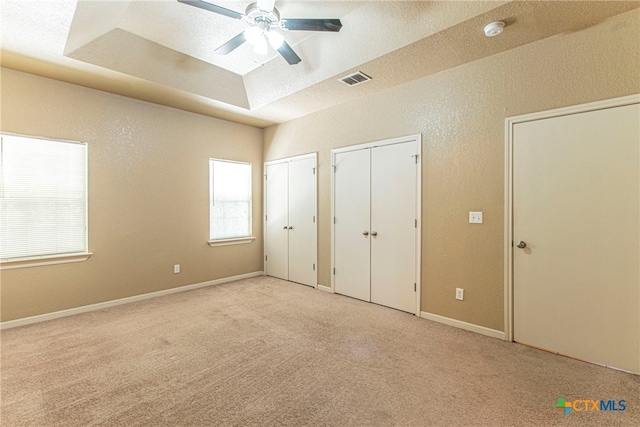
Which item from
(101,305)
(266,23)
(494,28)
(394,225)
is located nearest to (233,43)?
(266,23)

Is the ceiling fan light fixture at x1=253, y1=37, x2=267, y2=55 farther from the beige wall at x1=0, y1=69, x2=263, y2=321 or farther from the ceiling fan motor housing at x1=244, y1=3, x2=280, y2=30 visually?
the beige wall at x1=0, y1=69, x2=263, y2=321

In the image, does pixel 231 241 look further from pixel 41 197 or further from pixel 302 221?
pixel 41 197

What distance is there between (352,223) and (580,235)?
2.42 meters

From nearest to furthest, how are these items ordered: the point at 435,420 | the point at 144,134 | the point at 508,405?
the point at 435,420
the point at 508,405
the point at 144,134

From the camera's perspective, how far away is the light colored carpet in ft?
5.85

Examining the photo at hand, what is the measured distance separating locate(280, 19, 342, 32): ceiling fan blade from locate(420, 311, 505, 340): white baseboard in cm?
309

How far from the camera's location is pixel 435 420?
5.70 feet

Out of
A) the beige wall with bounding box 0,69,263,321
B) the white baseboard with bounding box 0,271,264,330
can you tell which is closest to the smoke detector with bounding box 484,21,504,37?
the beige wall with bounding box 0,69,263,321

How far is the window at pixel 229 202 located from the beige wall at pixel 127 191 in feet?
0.43

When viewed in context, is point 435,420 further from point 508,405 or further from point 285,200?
point 285,200

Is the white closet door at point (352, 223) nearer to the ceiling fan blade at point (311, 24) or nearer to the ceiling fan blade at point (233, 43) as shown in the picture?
the ceiling fan blade at point (311, 24)

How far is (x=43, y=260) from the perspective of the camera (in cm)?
328

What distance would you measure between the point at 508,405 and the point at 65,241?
4709mm

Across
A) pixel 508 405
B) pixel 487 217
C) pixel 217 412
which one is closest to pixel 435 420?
pixel 508 405
